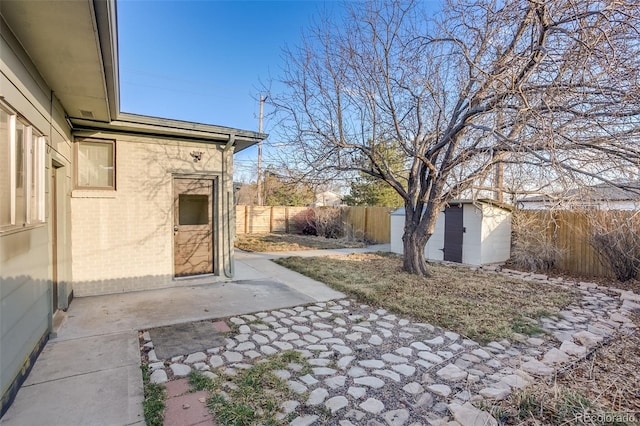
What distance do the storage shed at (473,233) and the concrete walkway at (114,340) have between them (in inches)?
188

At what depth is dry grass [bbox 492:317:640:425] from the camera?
2.21m

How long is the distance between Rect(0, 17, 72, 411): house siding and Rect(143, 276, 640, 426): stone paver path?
3.16 feet

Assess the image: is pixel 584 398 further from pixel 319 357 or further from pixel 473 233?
pixel 473 233

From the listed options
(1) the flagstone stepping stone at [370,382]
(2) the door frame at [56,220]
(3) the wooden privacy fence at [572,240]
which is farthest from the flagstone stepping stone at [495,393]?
(3) the wooden privacy fence at [572,240]

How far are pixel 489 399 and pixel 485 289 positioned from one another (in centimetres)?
379

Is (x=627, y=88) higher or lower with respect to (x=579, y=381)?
higher

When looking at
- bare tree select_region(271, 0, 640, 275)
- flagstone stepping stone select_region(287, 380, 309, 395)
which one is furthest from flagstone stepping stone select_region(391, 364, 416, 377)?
bare tree select_region(271, 0, 640, 275)

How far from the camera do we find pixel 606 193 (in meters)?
4.59

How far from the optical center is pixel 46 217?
3420 mm

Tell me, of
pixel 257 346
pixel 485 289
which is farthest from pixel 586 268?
pixel 257 346

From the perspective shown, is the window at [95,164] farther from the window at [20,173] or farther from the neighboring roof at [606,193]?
the neighboring roof at [606,193]

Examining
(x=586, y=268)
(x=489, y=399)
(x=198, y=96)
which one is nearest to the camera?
(x=489, y=399)

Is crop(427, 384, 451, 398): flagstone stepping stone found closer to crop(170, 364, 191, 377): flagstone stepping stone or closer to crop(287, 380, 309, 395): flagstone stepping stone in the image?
crop(287, 380, 309, 395): flagstone stepping stone

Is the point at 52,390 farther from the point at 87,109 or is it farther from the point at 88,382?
the point at 87,109
